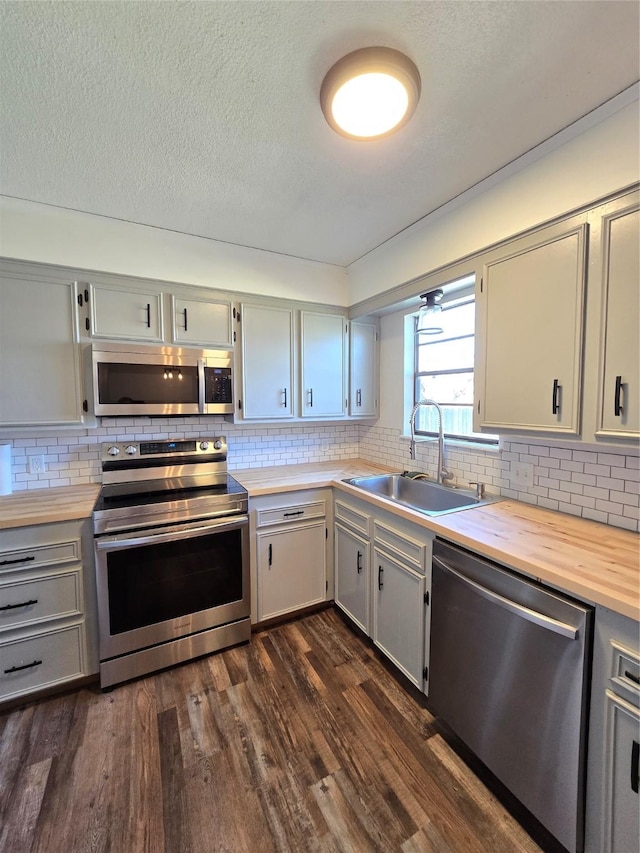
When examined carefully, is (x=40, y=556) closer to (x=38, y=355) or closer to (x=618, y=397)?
(x=38, y=355)

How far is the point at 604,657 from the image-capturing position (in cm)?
106

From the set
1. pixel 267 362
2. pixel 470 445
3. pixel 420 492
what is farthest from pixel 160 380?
pixel 470 445

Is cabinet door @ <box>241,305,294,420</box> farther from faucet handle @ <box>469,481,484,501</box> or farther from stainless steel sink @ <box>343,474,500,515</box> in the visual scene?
faucet handle @ <box>469,481,484,501</box>

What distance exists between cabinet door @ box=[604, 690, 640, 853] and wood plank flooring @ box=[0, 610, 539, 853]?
34cm

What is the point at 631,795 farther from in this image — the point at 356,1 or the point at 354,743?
the point at 356,1

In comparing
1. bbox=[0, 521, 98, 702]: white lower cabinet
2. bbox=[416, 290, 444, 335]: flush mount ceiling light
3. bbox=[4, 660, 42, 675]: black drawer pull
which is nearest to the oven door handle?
bbox=[0, 521, 98, 702]: white lower cabinet

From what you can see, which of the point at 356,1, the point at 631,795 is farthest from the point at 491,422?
the point at 356,1

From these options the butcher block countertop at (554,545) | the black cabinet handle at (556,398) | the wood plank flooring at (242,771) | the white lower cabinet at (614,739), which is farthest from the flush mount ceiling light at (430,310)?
the wood plank flooring at (242,771)

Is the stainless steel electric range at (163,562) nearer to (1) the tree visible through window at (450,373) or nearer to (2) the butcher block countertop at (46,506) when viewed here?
(2) the butcher block countertop at (46,506)

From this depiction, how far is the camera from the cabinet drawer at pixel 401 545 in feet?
5.66

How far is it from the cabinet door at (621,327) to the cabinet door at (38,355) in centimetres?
263

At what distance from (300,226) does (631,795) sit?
283 cm

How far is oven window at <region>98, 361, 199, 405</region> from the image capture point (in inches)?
80.6

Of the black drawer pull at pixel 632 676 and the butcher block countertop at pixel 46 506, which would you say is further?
the butcher block countertop at pixel 46 506
